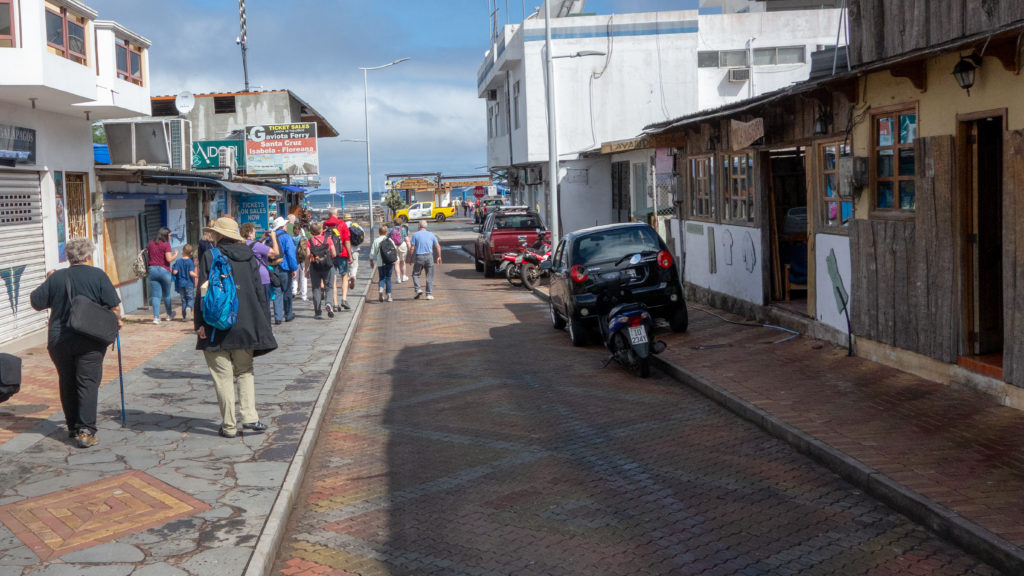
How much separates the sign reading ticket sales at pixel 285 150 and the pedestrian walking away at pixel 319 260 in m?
18.4

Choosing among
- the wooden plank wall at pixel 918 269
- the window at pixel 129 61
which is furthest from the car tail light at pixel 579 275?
the window at pixel 129 61

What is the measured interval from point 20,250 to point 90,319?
7.97 meters

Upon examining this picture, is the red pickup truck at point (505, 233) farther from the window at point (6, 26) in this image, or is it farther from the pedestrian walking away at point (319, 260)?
the window at point (6, 26)

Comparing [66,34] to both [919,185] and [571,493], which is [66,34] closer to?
[571,493]

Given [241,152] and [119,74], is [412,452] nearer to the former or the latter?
[119,74]

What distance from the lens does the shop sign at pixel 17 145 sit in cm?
1363

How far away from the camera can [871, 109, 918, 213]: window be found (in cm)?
990

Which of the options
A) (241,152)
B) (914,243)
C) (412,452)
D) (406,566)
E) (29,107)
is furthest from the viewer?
(241,152)

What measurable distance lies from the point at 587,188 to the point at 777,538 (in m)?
30.3

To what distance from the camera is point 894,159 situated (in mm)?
10203

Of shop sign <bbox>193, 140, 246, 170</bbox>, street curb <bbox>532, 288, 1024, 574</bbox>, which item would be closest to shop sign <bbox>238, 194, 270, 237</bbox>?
shop sign <bbox>193, 140, 246, 170</bbox>

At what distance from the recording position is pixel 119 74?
17.2m

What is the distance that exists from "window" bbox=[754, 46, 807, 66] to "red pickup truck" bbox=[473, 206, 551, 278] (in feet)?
44.8

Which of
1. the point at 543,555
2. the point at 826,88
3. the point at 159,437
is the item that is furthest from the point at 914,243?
the point at 159,437
